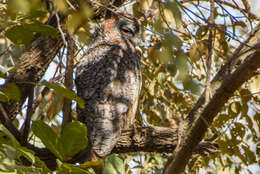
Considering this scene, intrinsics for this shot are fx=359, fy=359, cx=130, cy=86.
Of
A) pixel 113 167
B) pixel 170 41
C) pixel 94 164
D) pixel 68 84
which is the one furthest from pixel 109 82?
pixel 170 41

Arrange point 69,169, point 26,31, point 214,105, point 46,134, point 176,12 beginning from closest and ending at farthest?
point 176,12 → point 69,169 → point 46,134 → point 26,31 → point 214,105

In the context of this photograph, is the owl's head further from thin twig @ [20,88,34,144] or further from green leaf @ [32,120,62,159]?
green leaf @ [32,120,62,159]

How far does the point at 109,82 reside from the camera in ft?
8.77

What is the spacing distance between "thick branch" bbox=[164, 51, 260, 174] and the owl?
2.87 ft

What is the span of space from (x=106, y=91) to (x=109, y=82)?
0.07 m

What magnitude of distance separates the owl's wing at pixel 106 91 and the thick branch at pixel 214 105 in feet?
3.15

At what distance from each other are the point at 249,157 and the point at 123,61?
132 cm

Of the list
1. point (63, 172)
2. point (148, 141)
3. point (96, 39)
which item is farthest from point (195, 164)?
point (63, 172)

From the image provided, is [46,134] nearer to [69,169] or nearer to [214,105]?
[69,169]

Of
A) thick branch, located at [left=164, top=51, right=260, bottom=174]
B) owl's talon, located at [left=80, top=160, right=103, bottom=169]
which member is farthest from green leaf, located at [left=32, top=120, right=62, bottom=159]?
thick branch, located at [left=164, top=51, right=260, bottom=174]

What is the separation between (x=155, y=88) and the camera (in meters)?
2.91

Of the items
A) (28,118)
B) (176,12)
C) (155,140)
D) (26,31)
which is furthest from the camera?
(155,140)

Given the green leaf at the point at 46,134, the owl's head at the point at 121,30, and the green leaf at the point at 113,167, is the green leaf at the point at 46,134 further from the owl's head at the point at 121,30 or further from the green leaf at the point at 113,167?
the owl's head at the point at 121,30

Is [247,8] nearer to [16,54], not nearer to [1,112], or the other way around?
[1,112]
